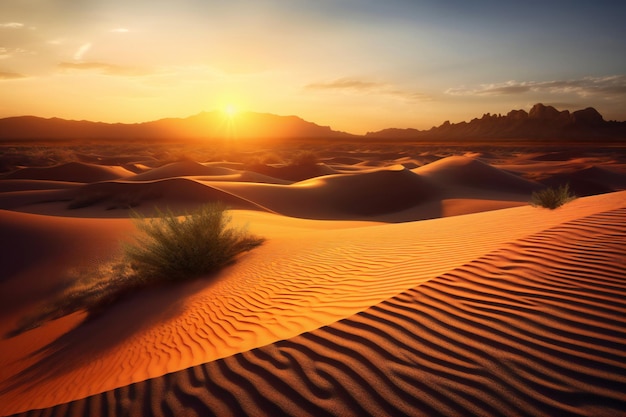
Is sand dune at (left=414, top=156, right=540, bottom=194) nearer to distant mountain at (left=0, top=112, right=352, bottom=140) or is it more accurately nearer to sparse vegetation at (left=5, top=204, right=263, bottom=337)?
sparse vegetation at (left=5, top=204, right=263, bottom=337)

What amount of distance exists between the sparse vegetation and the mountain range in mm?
118166

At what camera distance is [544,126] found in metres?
118

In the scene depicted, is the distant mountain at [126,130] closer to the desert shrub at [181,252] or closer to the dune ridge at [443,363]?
the desert shrub at [181,252]

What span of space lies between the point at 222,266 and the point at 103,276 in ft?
8.42

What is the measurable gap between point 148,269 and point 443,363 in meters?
6.12

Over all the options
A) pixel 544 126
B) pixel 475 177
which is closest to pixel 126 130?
pixel 544 126

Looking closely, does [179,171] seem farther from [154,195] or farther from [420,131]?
[420,131]

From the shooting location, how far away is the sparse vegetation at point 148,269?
6.78 m

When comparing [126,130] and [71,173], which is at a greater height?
[126,130]

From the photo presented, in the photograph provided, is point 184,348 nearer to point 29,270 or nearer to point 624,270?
point 624,270

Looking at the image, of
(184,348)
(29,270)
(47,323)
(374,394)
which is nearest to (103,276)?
(47,323)

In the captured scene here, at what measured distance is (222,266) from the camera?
764cm

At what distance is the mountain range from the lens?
109875 mm

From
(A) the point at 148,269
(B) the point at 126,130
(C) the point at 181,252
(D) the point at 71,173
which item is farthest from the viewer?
(B) the point at 126,130
